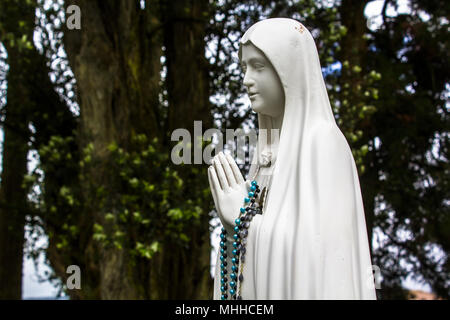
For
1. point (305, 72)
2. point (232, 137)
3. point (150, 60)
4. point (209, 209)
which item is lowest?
point (305, 72)

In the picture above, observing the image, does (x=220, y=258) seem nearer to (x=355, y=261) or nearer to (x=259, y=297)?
(x=259, y=297)

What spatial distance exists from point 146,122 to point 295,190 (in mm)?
5322

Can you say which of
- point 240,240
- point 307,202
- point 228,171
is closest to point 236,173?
point 228,171

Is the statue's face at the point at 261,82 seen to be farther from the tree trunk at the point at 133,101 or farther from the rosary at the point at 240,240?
the tree trunk at the point at 133,101

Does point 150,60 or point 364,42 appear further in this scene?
point 364,42

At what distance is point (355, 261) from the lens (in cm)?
259

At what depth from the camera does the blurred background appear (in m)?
7.12

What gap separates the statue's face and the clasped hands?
291 mm

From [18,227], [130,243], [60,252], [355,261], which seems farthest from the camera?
[18,227]

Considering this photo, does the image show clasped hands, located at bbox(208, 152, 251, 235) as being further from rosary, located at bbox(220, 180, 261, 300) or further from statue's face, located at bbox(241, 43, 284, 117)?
statue's face, located at bbox(241, 43, 284, 117)

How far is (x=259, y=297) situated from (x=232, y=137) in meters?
4.85

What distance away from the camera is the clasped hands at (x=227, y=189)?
2900 mm

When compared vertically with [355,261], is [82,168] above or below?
above

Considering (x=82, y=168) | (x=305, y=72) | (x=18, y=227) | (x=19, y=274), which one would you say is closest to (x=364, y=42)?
(x=82, y=168)
